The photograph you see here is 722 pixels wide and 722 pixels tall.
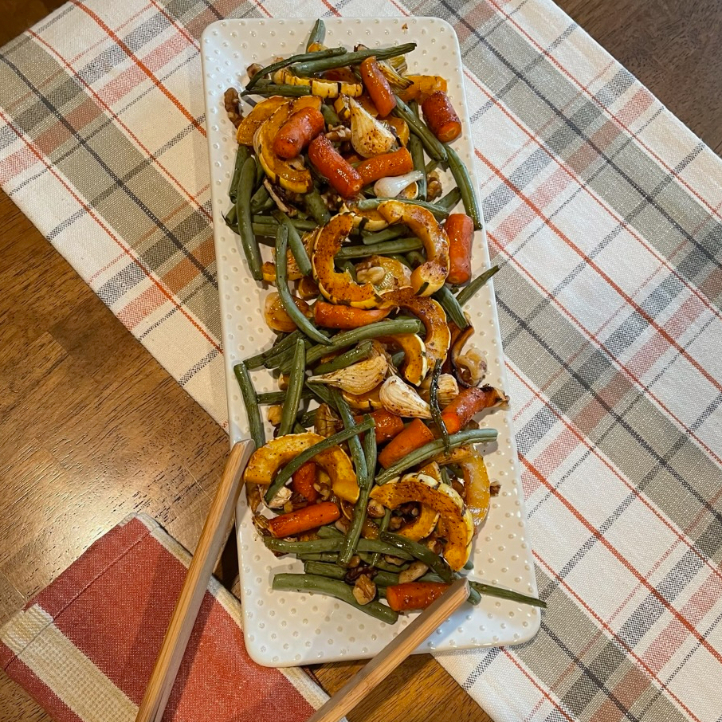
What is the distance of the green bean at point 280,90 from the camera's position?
7.69 ft

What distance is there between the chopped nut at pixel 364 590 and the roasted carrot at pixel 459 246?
904mm

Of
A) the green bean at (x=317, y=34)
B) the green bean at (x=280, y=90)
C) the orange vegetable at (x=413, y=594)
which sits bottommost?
the orange vegetable at (x=413, y=594)

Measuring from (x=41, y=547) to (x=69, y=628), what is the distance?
0.27 meters

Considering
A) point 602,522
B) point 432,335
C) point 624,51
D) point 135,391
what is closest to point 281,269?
point 432,335

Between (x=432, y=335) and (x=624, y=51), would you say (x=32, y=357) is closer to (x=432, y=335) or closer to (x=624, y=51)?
(x=432, y=335)

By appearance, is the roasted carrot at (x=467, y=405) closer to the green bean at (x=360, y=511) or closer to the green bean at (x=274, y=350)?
the green bean at (x=360, y=511)

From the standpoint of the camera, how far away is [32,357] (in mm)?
2459

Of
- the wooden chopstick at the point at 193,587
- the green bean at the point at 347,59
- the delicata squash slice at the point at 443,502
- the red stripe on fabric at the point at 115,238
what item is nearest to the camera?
the wooden chopstick at the point at 193,587

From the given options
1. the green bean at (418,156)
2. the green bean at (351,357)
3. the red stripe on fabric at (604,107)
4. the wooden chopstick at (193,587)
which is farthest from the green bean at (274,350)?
the red stripe on fabric at (604,107)

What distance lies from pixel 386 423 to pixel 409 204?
2.10 feet

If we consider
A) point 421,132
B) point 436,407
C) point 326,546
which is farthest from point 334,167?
point 326,546

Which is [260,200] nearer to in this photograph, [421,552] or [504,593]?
[421,552]

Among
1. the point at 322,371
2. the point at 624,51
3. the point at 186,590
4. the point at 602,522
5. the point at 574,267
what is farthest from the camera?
the point at 624,51

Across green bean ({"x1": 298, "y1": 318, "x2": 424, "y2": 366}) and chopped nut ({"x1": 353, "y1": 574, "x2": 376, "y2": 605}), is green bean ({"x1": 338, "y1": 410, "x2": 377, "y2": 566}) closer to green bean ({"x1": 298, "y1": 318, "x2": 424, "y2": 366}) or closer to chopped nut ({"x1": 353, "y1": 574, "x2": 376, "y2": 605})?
chopped nut ({"x1": 353, "y1": 574, "x2": 376, "y2": 605})
